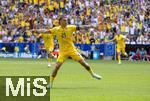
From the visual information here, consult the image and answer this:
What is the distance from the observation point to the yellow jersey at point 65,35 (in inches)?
833

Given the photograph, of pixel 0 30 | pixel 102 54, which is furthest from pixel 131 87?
pixel 0 30

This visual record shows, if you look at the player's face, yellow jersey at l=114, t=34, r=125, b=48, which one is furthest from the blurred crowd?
the player's face

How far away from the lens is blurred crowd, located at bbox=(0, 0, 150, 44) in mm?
49906

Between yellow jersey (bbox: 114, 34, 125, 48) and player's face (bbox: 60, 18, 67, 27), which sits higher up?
player's face (bbox: 60, 18, 67, 27)

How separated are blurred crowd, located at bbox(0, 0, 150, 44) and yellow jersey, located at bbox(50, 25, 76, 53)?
1071 inches

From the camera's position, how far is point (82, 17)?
51875mm

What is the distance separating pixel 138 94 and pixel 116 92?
905 mm

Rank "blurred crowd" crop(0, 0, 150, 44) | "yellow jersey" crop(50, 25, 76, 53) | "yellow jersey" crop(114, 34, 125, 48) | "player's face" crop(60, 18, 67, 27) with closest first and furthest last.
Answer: "player's face" crop(60, 18, 67, 27) < "yellow jersey" crop(50, 25, 76, 53) < "yellow jersey" crop(114, 34, 125, 48) < "blurred crowd" crop(0, 0, 150, 44)

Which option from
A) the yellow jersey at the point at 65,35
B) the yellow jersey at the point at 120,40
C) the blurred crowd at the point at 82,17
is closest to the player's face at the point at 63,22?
the yellow jersey at the point at 65,35

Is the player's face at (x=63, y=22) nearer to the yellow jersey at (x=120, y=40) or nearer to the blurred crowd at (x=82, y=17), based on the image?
the yellow jersey at (x=120, y=40)

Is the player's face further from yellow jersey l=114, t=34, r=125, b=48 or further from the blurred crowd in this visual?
the blurred crowd

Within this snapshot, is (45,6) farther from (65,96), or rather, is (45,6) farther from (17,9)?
A: (65,96)

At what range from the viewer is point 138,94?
62.9 feet

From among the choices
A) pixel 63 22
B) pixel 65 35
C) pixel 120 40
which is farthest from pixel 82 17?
pixel 63 22
